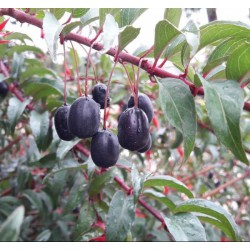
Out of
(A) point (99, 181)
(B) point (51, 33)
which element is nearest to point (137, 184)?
(A) point (99, 181)

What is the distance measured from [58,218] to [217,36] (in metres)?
1.37

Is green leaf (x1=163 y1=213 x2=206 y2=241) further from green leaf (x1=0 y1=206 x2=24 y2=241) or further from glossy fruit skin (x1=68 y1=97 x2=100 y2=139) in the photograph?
green leaf (x1=0 y1=206 x2=24 y2=241)

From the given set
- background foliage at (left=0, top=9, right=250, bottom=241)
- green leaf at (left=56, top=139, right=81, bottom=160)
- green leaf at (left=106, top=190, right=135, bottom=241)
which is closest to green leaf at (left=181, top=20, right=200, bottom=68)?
background foliage at (left=0, top=9, right=250, bottom=241)

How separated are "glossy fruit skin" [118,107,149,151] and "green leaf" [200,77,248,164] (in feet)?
0.51

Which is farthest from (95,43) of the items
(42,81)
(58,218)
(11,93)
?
(58,218)

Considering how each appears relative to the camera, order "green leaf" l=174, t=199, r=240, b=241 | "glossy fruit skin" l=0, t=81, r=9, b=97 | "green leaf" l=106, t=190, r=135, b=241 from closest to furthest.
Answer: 1. "green leaf" l=174, t=199, r=240, b=241
2. "green leaf" l=106, t=190, r=135, b=241
3. "glossy fruit skin" l=0, t=81, r=9, b=97

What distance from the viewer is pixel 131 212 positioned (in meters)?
0.94

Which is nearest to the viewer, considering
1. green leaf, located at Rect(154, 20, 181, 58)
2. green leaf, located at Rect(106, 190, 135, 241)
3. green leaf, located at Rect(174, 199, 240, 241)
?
green leaf, located at Rect(154, 20, 181, 58)

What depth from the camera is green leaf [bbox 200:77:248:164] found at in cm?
64

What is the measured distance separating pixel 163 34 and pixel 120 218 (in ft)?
1.51

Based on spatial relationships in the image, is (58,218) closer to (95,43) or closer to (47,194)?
(47,194)

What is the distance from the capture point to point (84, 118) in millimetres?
766

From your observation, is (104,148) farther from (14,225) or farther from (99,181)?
(14,225)

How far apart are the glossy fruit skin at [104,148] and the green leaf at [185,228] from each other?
7.0 inches
